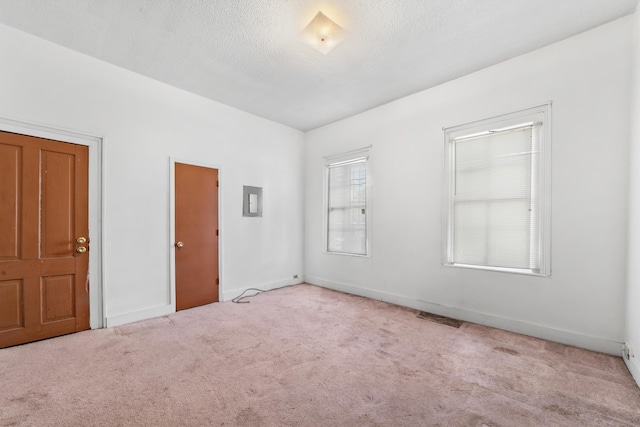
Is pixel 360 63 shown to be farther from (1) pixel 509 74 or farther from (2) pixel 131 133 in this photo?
(2) pixel 131 133

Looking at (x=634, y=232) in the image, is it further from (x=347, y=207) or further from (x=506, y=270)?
(x=347, y=207)

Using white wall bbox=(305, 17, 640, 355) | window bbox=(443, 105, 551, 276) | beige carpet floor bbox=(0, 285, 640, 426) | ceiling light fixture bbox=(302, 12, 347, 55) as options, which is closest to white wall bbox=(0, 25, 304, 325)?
beige carpet floor bbox=(0, 285, 640, 426)

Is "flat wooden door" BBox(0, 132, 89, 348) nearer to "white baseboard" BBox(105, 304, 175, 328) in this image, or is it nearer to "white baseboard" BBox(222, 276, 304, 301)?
"white baseboard" BBox(105, 304, 175, 328)

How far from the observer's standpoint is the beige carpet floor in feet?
5.91

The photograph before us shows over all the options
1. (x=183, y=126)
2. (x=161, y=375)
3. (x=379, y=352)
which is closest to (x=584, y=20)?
(x=379, y=352)

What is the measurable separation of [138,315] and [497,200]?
4619mm

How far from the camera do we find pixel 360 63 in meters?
3.22

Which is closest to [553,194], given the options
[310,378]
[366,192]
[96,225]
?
[366,192]

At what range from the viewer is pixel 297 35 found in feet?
8.96

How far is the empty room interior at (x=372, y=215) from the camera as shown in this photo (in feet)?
6.95

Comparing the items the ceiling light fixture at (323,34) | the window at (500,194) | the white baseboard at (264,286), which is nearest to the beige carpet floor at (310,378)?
the window at (500,194)

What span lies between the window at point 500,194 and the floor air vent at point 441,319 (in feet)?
2.32

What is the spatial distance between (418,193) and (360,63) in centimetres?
188

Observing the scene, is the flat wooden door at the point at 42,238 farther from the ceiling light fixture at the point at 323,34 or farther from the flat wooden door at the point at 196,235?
the ceiling light fixture at the point at 323,34
